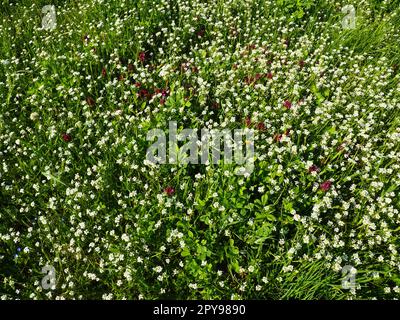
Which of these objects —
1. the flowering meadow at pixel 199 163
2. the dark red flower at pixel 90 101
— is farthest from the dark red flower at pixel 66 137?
the dark red flower at pixel 90 101

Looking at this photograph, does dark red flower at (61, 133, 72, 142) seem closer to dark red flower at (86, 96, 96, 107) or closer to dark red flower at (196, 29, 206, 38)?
dark red flower at (86, 96, 96, 107)

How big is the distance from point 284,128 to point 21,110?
3.89m

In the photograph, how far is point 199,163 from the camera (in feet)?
14.4

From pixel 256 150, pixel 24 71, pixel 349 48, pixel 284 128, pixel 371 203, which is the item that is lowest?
pixel 371 203

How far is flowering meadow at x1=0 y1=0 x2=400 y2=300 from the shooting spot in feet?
11.7

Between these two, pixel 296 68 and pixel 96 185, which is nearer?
pixel 96 185

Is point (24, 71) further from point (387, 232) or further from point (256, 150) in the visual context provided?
point (387, 232)

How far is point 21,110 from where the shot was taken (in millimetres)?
5270

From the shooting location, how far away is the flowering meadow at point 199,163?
3.57 m

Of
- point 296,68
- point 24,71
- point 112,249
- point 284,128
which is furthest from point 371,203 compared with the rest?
point 24,71

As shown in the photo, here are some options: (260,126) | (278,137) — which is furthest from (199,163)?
(278,137)

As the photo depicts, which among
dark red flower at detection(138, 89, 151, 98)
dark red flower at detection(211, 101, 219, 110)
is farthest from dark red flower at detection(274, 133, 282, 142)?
dark red flower at detection(138, 89, 151, 98)

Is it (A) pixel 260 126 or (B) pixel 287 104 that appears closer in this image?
(A) pixel 260 126

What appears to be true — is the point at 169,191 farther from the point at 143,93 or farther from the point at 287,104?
the point at 287,104
